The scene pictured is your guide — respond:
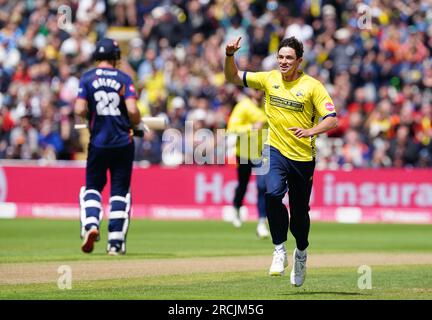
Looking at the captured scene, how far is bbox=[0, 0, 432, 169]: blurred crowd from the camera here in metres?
29.1

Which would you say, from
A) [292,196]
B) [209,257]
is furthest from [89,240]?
[292,196]

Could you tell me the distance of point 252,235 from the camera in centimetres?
2241

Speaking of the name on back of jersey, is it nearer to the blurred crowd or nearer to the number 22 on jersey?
the number 22 on jersey

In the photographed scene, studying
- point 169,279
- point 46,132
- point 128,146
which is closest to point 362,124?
point 46,132

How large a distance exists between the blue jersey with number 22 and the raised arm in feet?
11.2

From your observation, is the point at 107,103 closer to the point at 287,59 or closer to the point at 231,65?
the point at 231,65

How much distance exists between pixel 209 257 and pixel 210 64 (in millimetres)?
15299

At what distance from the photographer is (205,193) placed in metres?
28.2

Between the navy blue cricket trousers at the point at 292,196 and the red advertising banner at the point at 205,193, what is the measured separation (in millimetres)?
15186

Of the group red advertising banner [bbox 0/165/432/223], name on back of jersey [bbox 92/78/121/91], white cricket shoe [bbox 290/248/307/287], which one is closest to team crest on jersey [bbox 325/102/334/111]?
white cricket shoe [bbox 290/248/307/287]

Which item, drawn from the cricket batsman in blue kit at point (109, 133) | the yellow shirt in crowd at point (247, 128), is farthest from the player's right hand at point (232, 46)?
the yellow shirt in crowd at point (247, 128)

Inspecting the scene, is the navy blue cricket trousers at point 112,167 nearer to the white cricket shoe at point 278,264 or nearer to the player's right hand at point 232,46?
the player's right hand at point 232,46

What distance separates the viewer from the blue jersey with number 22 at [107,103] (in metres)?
16.0

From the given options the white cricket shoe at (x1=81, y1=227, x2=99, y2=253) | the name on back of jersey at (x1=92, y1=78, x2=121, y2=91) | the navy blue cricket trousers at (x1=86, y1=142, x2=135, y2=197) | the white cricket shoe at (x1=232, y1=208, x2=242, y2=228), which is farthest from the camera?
the white cricket shoe at (x1=232, y1=208, x2=242, y2=228)
